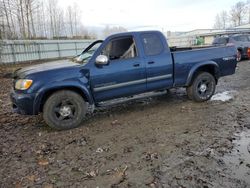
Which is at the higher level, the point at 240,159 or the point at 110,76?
the point at 110,76

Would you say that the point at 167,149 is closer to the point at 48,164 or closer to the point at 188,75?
the point at 48,164

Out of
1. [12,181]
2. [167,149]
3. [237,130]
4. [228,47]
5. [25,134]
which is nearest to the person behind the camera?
[12,181]

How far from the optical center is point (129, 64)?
5562mm

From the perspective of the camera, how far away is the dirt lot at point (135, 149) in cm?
327

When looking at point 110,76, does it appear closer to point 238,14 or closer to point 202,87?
point 202,87

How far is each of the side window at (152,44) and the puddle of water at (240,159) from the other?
105 inches

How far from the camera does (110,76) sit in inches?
211

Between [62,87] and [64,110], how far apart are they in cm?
49

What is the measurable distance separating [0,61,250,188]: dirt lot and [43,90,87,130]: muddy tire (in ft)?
0.59

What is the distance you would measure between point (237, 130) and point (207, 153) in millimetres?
1276

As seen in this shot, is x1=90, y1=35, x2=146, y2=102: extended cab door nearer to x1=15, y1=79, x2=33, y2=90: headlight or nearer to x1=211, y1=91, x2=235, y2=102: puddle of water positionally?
x1=15, y1=79, x2=33, y2=90: headlight

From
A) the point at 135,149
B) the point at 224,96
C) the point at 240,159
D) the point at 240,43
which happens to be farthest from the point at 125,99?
the point at 240,43

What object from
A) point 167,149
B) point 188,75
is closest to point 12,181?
point 167,149

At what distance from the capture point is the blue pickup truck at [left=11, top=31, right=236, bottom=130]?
4.92m
